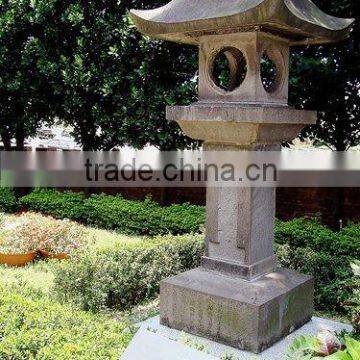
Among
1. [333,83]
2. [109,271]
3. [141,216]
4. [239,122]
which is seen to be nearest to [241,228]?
[239,122]

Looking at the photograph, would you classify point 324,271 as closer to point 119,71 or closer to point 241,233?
point 241,233

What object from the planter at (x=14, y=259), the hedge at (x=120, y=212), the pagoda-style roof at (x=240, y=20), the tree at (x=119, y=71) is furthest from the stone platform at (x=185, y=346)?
the tree at (x=119, y=71)

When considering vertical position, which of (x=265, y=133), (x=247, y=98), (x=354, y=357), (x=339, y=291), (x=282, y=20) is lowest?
(x=339, y=291)

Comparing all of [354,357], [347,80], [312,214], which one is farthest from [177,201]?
[354,357]

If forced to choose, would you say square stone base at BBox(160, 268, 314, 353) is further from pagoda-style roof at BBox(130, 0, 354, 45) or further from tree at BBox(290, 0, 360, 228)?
tree at BBox(290, 0, 360, 228)

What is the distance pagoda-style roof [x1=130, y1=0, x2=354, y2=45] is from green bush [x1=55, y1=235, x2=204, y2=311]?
136 inches

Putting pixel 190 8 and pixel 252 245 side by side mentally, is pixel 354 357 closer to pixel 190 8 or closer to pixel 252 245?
pixel 252 245

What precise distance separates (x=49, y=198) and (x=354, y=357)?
1199 cm

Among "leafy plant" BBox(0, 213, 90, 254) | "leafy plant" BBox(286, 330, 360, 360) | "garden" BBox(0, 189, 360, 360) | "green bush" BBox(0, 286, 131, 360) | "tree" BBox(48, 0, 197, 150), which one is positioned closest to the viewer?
"leafy plant" BBox(286, 330, 360, 360)

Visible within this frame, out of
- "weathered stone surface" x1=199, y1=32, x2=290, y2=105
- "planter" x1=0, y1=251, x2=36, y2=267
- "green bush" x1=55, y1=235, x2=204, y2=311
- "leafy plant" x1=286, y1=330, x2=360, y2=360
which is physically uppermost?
"weathered stone surface" x1=199, y1=32, x2=290, y2=105

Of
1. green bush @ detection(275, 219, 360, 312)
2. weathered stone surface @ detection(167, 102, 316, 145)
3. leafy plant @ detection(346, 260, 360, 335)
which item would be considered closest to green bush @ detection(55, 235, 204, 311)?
green bush @ detection(275, 219, 360, 312)

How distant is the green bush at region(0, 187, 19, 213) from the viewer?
14.7 meters

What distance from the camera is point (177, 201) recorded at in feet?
43.0

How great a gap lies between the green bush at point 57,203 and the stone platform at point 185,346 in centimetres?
770
